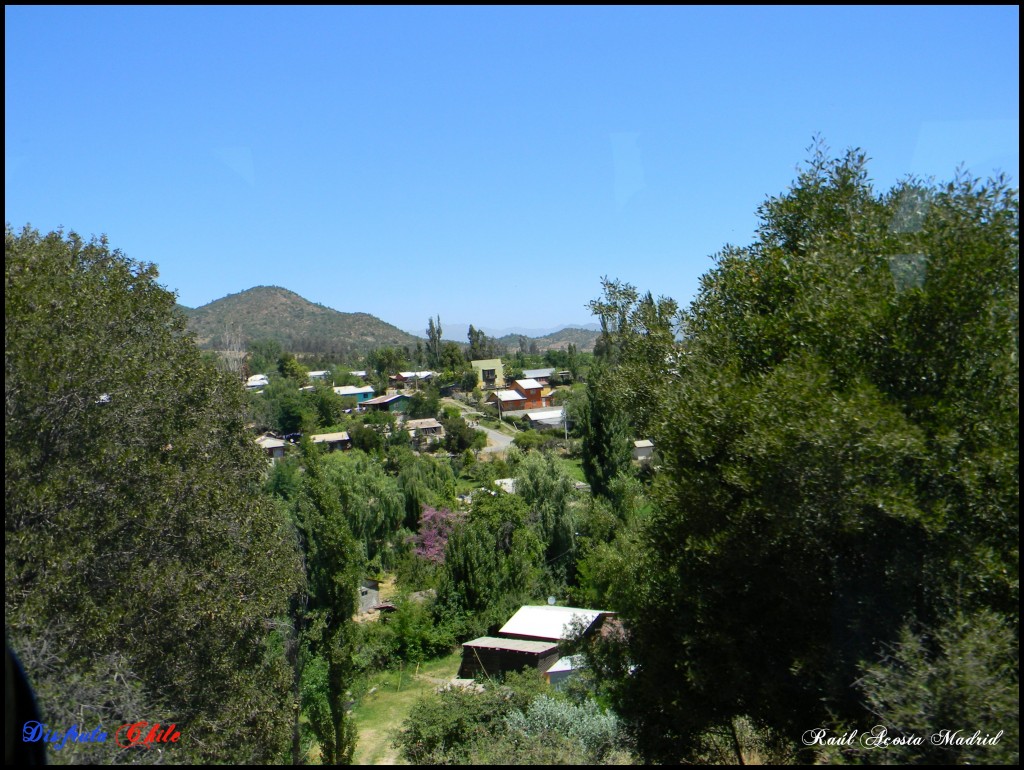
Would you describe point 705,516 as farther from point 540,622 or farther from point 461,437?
point 461,437

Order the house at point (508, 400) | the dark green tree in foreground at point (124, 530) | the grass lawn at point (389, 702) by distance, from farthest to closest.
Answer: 1. the house at point (508, 400)
2. the grass lawn at point (389, 702)
3. the dark green tree in foreground at point (124, 530)

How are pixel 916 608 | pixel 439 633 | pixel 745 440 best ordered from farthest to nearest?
pixel 439 633, pixel 745 440, pixel 916 608

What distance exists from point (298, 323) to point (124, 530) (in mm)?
111349

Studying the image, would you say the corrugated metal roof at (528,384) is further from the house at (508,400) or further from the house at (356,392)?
the house at (356,392)

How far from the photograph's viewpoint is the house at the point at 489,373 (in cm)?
6419

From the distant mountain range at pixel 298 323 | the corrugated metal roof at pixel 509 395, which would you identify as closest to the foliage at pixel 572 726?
the corrugated metal roof at pixel 509 395

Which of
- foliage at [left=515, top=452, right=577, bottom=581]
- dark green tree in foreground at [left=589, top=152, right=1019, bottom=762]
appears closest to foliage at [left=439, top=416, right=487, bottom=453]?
foliage at [left=515, top=452, right=577, bottom=581]

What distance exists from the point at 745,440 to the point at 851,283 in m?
1.32

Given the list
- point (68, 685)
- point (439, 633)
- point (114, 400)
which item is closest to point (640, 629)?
point (68, 685)

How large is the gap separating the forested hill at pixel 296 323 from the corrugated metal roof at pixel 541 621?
81.3m

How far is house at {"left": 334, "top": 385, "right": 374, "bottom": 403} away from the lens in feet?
191

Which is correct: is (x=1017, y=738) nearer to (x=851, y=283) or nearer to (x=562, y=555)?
(x=851, y=283)

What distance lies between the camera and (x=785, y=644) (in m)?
5.16

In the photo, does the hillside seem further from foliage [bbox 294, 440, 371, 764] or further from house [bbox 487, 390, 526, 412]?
foliage [bbox 294, 440, 371, 764]
